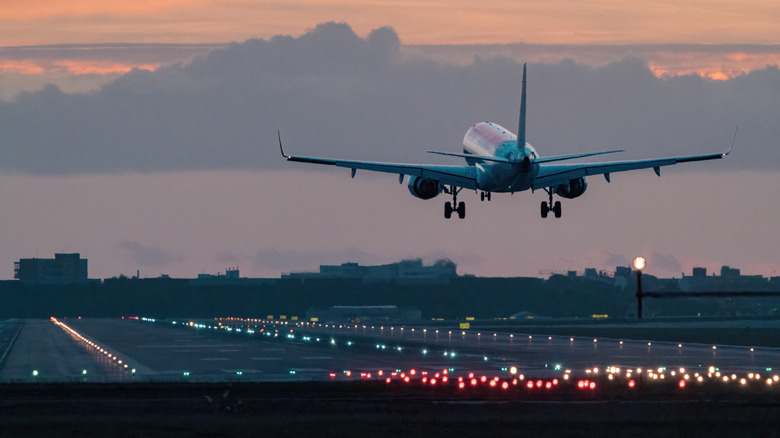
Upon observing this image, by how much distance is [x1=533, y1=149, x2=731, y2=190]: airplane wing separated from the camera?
97.6 metres

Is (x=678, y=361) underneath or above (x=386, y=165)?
underneath

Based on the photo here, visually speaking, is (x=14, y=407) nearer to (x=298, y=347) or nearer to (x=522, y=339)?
(x=298, y=347)

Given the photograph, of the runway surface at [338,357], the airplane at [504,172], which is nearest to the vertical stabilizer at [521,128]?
the airplane at [504,172]

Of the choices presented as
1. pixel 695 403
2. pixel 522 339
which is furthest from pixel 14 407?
pixel 522 339

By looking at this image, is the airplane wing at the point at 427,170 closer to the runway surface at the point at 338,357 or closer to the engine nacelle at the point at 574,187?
the engine nacelle at the point at 574,187

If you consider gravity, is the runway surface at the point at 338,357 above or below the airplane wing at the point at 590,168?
below

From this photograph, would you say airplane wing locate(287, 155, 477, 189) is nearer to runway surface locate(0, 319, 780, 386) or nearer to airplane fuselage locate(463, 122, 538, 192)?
airplane fuselage locate(463, 122, 538, 192)

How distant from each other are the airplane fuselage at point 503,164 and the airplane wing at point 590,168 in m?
1.61

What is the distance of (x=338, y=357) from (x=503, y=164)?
4246 cm

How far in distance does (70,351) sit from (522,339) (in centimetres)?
6413

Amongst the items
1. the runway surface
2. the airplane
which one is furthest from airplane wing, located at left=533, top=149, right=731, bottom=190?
the runway surface

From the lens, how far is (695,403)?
72.4 m

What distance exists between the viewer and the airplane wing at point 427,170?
98.0 meters

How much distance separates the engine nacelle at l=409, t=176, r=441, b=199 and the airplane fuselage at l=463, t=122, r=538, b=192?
12.2 feet
